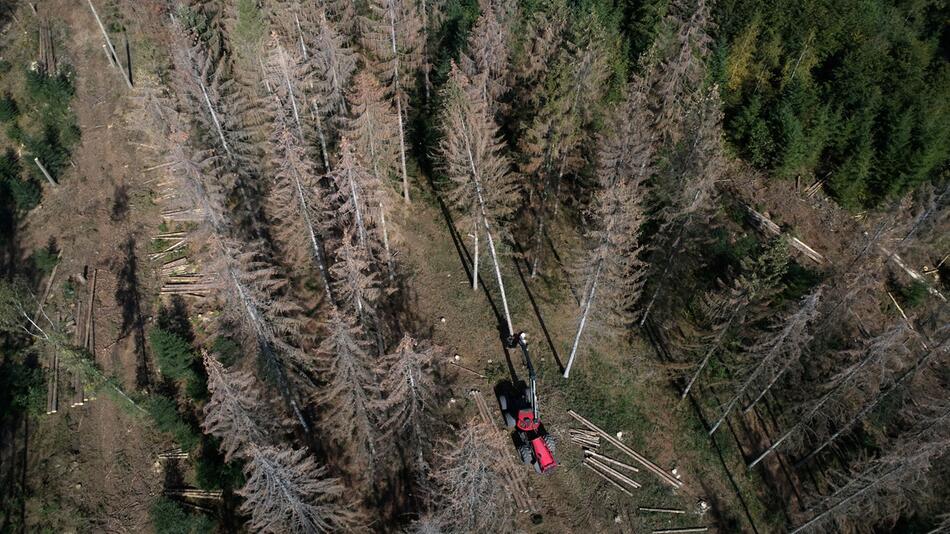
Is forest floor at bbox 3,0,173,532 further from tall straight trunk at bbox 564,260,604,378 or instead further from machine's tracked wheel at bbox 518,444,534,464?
tall straight trunk at bbox 564,260,604,378

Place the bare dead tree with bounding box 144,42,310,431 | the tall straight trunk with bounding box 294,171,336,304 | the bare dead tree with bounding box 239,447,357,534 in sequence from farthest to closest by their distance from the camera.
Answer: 1. the tall straight trunk with bounding box 294,171,336,304
2. the bare dead tree with bounding box 144,42,310,431
3. the bare dead tree with bounding box 239,447,357,534

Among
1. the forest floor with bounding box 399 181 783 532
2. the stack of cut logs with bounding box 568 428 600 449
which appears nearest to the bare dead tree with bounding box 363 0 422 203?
the forest floor with bounding box 399 181 783 532

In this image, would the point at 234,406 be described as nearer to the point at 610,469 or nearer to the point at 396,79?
the point at 610,469

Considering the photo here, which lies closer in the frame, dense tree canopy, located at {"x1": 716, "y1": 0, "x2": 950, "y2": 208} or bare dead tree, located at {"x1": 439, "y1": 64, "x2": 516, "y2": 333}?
bare dead tree, located at {"x1": 439, "y1": 64, "x2": 516, "y2": 333}

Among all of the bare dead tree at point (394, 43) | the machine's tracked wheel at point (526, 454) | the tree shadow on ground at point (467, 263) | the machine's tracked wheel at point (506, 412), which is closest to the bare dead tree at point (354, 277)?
the machine's tracked wheel at point (506, 412)

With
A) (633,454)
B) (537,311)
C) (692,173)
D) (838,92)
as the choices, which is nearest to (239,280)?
(537,311)

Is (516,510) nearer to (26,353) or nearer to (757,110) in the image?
(26,353)

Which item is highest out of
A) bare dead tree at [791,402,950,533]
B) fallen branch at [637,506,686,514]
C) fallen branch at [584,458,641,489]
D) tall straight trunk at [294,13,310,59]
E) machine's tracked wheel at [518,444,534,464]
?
tall straight trunk at [294,13,310,59]
